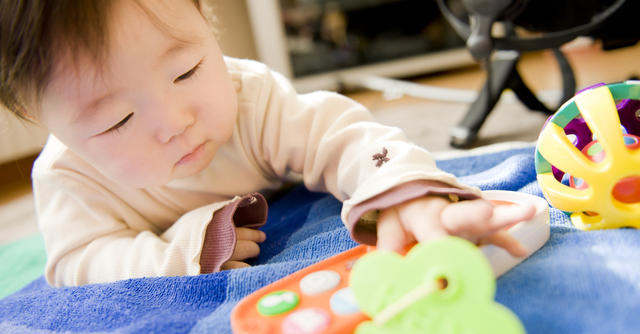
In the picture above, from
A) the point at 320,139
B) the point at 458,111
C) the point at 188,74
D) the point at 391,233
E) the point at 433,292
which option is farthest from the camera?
the point at 458,111

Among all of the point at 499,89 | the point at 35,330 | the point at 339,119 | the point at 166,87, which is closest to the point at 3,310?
the point at 35,330

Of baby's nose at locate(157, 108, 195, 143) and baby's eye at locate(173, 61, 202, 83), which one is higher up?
baby's eye at locate(173, 61, 202, 83)

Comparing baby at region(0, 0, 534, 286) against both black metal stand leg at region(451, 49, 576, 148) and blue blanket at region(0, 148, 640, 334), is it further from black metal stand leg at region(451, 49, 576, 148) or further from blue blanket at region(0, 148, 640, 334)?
black metal stand leg at region(451, 49, 576, 148)

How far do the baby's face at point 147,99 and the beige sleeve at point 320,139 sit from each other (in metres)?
0.09

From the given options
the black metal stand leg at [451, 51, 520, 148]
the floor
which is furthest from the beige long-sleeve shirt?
the black metal stand leg at [451, 51, 520, 148]

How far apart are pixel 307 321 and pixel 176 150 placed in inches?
10.7

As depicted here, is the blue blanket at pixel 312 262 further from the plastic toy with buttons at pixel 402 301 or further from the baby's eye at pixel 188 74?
the baby's eye at pixel 188 74

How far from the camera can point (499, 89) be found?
1055 mm

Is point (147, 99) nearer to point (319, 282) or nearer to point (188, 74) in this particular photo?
point (188, 74)

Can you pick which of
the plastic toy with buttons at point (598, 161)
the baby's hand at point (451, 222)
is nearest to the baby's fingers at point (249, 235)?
the baby's hand at point (451, 222)

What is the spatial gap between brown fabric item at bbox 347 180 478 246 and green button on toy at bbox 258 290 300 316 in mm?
87

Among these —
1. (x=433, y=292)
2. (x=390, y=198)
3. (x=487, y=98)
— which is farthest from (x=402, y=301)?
(x=487, y=98)

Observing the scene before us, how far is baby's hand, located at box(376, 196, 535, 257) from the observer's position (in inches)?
13.4

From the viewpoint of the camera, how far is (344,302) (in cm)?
33
